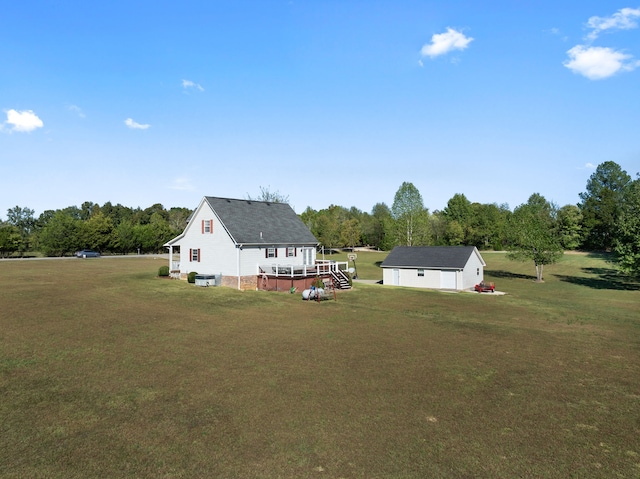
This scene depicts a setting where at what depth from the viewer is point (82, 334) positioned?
1845cm

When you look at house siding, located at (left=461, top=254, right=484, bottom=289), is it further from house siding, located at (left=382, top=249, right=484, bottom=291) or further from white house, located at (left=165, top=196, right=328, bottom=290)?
white house, located at (left=165, top=196, right=328, bottom=290)

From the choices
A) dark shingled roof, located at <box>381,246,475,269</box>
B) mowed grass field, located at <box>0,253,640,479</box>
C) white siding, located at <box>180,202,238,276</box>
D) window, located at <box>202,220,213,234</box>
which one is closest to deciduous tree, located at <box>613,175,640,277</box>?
dark shingled roof, located at <box>381,246,475,269</box>

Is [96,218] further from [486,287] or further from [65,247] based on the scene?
[486,287]

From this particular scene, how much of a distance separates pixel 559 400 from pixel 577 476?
4.38m

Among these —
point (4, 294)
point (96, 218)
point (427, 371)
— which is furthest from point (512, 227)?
point (96, 218)

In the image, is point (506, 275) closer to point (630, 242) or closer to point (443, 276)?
point (630, 242)

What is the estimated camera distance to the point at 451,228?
101 meters

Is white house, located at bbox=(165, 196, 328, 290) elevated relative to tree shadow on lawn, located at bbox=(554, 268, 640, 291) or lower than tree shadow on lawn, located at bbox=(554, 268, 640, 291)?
elevated

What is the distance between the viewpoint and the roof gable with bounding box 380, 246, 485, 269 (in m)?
43.2

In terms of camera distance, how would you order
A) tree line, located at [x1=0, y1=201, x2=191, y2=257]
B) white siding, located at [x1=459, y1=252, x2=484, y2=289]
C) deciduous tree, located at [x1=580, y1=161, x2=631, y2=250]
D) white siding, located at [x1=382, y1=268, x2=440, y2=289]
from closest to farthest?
white siding, located at [x1=459, y1=252, x2=484, y2=289], white siding, located at [x1=382, y1=268, x2=440, y2=289], tree line, located at [x1=0, y1=201, x2=191, y2=257], deciduous tree, located at [x1=580, y1=161, x2=631, y2=250]

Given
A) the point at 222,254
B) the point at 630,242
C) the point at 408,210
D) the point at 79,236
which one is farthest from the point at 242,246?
the point at 79,236

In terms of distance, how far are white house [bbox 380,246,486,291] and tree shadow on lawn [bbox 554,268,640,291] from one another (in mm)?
15508

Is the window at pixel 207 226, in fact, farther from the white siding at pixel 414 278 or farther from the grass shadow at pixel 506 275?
the grass shadow at pixel 506 275

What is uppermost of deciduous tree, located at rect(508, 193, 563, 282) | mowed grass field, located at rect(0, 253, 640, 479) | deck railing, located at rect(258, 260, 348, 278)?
deciduous tree, located at rect(508, 193, 563, 282)
